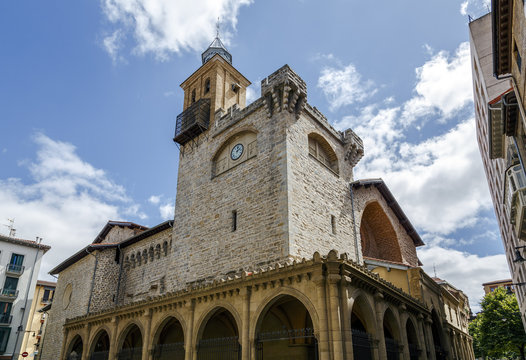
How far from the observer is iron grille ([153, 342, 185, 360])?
13.7 m

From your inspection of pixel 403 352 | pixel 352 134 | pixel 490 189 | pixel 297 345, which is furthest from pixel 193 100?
pixel 490 189

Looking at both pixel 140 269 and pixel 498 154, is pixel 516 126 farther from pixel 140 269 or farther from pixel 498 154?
pixel 140 269

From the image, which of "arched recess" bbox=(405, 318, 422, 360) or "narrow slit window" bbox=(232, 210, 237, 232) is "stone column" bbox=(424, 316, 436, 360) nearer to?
"arched recess" bbox=(405, 318, 422, 360)

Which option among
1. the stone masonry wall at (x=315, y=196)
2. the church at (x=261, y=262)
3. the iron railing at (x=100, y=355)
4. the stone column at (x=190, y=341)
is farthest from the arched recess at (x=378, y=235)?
the iron railing at (x=100, y=355)

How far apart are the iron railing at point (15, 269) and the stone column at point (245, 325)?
3268 cm

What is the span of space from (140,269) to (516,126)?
73.6ft

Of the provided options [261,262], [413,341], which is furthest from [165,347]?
[413,341]

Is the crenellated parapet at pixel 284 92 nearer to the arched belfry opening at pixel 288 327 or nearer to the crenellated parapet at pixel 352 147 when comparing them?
the crenellated parapet at pixel 352 147

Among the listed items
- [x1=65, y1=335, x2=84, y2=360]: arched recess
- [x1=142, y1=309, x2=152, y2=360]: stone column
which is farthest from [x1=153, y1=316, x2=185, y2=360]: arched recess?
[x1=65, y1=335, x2=84, y2=360]: arched recess

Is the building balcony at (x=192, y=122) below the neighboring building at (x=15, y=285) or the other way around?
the other way around

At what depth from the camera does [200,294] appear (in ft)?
41.8

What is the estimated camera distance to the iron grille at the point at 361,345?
32.8ft

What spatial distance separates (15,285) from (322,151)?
3197 cm

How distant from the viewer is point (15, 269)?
34.7 meters
